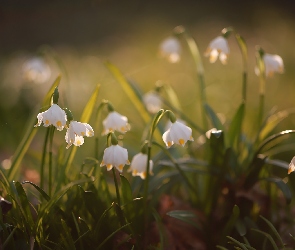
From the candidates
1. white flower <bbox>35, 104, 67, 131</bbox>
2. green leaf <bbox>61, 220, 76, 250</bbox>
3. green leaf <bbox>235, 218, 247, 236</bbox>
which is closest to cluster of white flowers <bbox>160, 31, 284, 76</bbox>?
green leaf <bbox>235, 218, 247, 236</bbox>

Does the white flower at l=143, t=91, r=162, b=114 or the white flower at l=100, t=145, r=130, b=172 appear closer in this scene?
the white flower at l=100, t=145, r=130, b=172

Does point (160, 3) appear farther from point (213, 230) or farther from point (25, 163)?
point (213, 230)

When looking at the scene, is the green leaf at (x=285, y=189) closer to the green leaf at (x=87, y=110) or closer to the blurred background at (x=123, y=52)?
the green leaf at (x=87, y=110)

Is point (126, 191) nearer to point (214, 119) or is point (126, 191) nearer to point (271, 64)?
point (214, 119)

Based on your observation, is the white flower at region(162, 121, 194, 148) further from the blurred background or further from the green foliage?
the blurred background

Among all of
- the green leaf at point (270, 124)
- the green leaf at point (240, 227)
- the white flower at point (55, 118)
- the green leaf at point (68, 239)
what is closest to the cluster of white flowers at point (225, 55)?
the green leaf at point (270, 124)

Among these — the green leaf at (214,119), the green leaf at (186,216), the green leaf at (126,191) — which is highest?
the green leaf at (214,119)

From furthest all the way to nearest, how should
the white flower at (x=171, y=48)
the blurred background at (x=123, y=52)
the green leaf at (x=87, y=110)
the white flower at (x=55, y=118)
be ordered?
the blurred background at (x=123, y=52)
the white flower at (x=171, y=48)
the green leaf at (x=87, y=110)
the white flower at (x=55, y=118)
